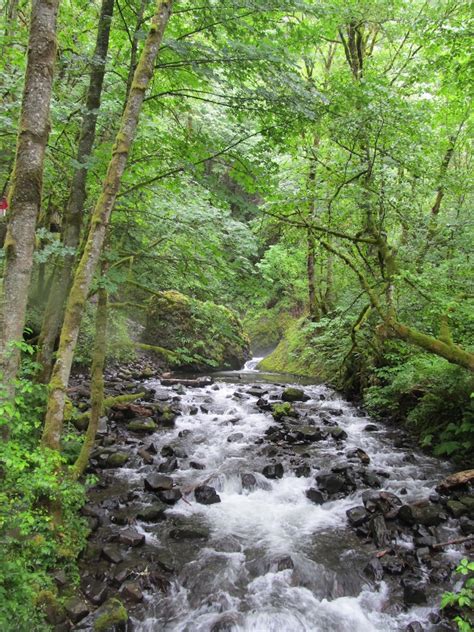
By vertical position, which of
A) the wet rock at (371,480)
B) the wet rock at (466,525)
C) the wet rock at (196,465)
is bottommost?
the wet rock at (196,465)

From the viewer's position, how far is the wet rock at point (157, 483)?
7.09 meters

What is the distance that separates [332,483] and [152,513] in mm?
3225

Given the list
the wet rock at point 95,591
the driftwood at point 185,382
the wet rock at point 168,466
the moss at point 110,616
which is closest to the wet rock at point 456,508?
the wet rock at point 168,466

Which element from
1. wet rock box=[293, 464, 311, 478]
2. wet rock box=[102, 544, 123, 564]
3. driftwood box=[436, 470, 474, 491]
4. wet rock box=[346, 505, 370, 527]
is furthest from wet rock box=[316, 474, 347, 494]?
wet rock box=[102, 544, 123, 564]

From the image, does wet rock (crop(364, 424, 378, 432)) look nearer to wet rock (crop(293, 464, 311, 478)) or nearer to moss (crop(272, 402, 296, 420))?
moss (crop(272, 402, 296, 420))

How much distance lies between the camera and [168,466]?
8016 mm

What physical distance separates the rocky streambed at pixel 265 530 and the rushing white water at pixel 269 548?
2cm

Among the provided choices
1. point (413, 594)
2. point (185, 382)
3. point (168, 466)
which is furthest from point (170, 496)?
point (185, 382)

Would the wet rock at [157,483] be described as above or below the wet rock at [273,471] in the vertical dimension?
below

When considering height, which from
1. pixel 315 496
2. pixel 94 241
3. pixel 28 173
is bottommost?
pixel 315 496

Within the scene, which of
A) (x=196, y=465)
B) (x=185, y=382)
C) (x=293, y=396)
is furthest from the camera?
(x=185, y=382)

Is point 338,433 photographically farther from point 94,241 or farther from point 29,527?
point 94,241

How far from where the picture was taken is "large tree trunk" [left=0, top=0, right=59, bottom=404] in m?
3.45

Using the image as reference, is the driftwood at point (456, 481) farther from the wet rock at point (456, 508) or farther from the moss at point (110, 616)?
the moss at point (110, 616)
